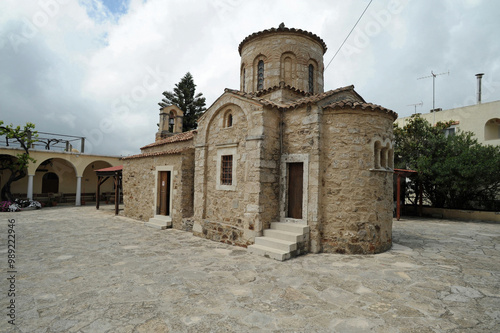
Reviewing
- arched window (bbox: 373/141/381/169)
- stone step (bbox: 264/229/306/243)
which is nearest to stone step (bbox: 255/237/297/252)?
stone step (bbox: 264/229/306/243)

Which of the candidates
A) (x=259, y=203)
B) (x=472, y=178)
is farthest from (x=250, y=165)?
(x=472, y=178)

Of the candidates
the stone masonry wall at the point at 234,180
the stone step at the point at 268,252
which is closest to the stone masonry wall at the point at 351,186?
the stone step at the point at 268,252

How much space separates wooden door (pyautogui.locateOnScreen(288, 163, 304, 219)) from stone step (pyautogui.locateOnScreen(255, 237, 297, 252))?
1.07 metres

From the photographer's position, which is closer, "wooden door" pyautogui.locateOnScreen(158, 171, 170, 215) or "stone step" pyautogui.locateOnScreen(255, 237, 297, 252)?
"stone step" pyautogui.locateOnScreen(255, 237, 297, 252)

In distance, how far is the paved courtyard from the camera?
3471mm

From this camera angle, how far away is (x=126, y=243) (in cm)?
776

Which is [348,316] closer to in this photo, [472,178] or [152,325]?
[152,325]

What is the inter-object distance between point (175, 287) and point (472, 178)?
14.5 m

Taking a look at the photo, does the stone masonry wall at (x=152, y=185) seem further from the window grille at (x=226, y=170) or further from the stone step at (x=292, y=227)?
the stone step at (x=292, y=227)

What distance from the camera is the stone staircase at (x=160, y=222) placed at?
10.2m

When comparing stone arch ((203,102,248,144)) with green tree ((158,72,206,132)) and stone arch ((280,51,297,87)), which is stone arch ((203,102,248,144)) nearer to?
stone arch ((280,51,297,87))

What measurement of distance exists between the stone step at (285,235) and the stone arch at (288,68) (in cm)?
651

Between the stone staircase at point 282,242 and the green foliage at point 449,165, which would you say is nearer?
the stone staircase at point 282,242

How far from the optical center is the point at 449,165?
1264cm
